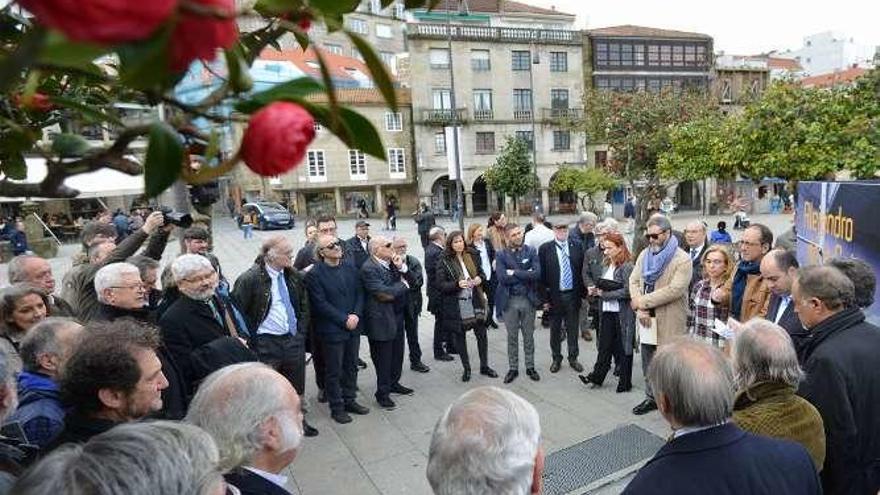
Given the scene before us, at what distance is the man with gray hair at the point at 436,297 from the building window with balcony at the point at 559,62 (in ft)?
116

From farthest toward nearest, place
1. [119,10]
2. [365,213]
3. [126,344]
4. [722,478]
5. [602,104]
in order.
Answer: [365,213] → [602,104] → [126,344] → [722,478] → [119,10]

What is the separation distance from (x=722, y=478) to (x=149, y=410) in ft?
7.37

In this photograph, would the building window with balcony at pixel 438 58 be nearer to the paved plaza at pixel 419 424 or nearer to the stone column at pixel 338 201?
the stone column at pixel 338 201

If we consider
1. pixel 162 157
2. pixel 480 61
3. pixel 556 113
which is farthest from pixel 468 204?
pixel 162 157

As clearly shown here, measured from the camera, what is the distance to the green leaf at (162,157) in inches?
27.7

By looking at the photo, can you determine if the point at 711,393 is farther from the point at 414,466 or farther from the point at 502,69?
the point at 502,69

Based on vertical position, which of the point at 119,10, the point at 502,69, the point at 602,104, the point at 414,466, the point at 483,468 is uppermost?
the point at 502,69

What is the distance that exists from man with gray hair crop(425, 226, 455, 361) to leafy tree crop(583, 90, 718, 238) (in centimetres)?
1651

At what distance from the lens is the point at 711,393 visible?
2025 millimetres

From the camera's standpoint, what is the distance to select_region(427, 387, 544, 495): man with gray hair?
1.63 metres

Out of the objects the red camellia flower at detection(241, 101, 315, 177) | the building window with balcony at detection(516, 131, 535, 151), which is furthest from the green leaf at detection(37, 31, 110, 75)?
the building window with balcony at detection(516, 131, 535, 151)

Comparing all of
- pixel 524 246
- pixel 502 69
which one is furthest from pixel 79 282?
pixel 502 69

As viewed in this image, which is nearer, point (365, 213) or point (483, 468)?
point (483, 468)

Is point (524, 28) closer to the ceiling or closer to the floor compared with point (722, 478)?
closer to the ceiling
